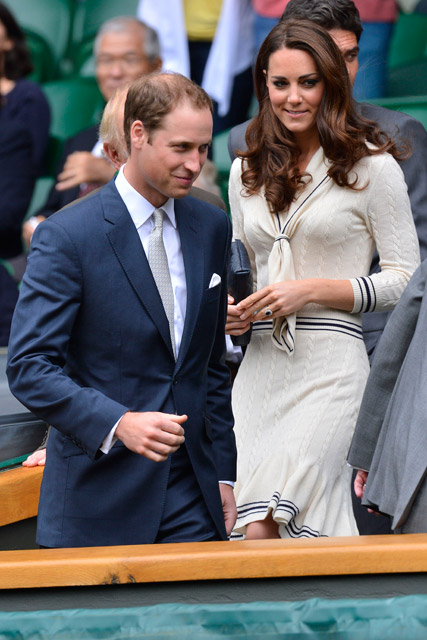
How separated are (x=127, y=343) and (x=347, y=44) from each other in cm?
141

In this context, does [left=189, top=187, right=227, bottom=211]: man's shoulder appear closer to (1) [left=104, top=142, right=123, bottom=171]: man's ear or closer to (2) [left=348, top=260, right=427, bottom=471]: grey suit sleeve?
(1) [left=104, top=142, right=123, bottom=171]: man's ear

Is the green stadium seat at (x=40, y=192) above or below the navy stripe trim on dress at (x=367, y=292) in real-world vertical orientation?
below

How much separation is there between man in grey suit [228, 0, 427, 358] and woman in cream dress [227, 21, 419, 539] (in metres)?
0.24

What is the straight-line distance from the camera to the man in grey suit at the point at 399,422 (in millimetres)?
1948

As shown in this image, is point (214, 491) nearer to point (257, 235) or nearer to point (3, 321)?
point (257, 235)

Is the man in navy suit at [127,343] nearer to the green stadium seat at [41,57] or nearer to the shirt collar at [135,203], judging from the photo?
the shirt collar at [135,203]

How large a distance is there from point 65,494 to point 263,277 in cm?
103

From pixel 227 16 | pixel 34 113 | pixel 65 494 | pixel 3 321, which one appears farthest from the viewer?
pixel 34 113

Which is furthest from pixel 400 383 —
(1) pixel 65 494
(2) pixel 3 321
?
(2) pixel 3 321

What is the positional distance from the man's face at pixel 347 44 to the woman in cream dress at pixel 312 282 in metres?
→ 0.28

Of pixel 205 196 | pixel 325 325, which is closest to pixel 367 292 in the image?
pixel 325 325

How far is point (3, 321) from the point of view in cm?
402

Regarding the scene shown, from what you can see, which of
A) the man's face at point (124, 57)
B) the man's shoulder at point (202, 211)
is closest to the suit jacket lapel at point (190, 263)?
the man's shoulder at point (202, 211)

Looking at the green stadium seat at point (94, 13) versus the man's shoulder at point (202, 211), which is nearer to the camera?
the man's shoulder at point (202, 211)
